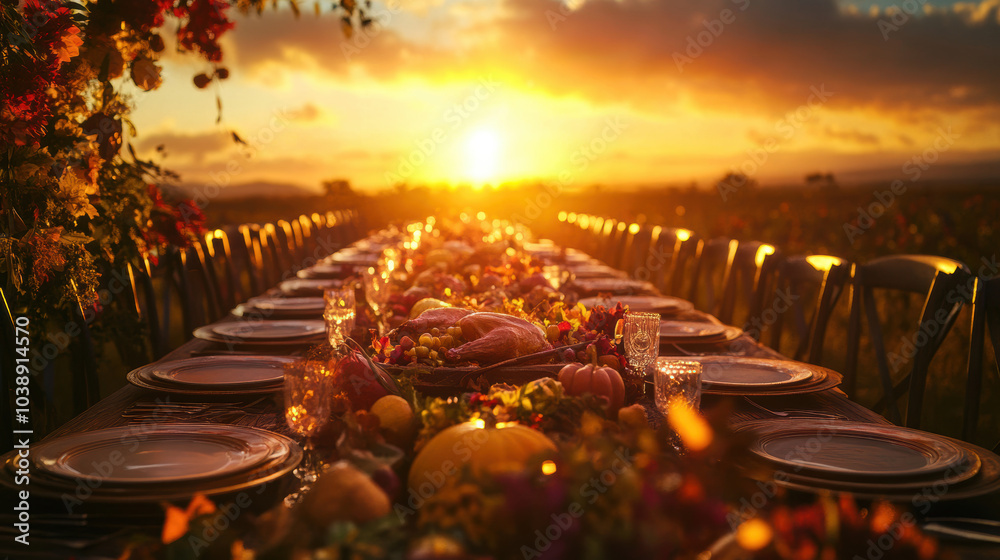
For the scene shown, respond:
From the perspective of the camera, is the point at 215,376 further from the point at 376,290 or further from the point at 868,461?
the point at 868,461

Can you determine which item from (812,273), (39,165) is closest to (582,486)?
(39,165)

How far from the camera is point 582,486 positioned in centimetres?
75

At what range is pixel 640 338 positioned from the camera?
1843 mm

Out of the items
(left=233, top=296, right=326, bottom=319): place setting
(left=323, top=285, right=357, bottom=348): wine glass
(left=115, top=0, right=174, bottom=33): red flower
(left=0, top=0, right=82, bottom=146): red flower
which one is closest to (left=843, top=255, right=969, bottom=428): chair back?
(left=323, top=285, right=357, bottom=348): wine glass

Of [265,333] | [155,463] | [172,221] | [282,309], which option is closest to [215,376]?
[265,333]

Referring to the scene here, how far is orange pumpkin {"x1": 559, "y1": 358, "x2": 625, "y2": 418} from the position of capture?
140 centimetres

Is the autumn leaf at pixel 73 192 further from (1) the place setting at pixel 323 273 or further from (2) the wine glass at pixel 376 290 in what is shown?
(1) the place setting at pixel 323 273

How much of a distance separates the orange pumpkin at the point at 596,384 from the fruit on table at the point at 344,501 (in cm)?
59

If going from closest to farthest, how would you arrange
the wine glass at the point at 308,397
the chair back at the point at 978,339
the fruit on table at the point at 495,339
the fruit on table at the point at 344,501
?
the fruit on table at the point at 344,501
the wine glass at the point at 308,397
the fruit on table at the point at 495,339
the chair back at the point at 978,339

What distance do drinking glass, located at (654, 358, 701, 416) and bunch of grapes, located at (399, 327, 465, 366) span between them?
0.48 m

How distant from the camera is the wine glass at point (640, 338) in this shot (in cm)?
183

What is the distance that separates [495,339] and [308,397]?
48 cm

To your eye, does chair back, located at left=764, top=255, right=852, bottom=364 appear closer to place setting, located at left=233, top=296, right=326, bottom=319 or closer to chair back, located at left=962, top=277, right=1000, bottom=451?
chair back, located at left=962, top=277, right=1000, bottom=451

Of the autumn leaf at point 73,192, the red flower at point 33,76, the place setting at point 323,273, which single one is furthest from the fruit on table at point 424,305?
the place setting at point 323,273
